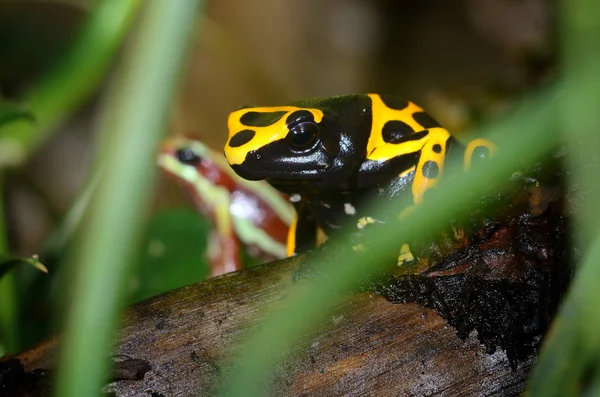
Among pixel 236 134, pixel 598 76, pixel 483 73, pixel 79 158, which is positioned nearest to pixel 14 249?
pixel 236 134

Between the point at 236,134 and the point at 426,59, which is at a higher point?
the point at 426,59

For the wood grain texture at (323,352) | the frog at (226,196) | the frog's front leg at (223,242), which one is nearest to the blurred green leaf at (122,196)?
the wood grain texture at (323,352)

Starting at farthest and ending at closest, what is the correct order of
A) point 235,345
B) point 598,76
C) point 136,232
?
point 235,345 → point 598,76 → point 136,232

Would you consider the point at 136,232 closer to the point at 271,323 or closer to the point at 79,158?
the point at 271,323

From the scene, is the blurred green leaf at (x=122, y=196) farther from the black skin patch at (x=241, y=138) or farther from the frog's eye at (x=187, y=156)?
the frog's eye at (x=187, y=156)

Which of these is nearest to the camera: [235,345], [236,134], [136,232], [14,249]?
[136,232]

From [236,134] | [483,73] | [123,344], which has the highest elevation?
[483,73]

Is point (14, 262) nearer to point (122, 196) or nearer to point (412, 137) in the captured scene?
point (122, 196)
